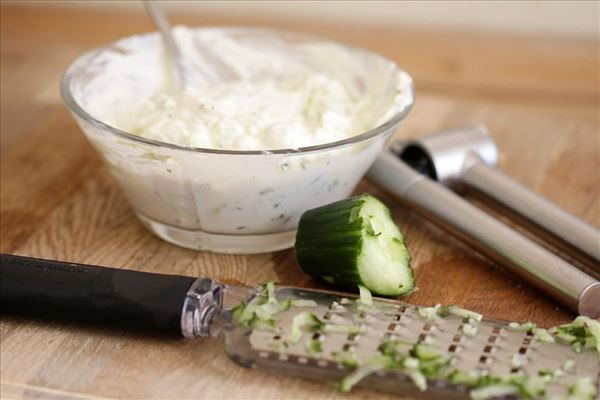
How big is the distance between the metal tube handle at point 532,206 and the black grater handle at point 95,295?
0.56 metres

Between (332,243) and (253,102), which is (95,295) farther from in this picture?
(253,102)

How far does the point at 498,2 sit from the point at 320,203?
4.57ft

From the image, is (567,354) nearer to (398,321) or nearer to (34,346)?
(398,321)

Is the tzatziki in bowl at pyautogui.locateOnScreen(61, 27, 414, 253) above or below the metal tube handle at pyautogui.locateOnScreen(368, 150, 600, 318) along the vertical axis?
above

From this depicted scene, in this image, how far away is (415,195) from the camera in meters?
1.47

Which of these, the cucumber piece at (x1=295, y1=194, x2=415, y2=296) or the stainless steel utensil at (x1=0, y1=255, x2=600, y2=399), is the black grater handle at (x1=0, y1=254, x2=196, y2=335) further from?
the cucumber piece at (x1=295, y1=194, x2=415, y2=296)

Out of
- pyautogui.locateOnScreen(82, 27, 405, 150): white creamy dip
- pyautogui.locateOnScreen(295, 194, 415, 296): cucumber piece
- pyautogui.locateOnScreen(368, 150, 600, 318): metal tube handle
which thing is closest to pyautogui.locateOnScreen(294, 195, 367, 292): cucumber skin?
pyautogui.locateOnScreen(295, 194, 415, 296): cucumber piece

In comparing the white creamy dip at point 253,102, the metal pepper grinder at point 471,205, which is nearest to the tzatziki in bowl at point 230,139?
the white creamy dip at point 253,102

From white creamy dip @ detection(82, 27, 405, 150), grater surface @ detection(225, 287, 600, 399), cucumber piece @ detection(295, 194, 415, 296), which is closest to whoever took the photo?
grater surface @ detection(225, 287, 600, 399)

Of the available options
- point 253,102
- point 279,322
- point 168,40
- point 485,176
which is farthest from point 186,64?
point 279,322

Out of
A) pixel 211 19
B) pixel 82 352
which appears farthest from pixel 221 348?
pixel 211 19

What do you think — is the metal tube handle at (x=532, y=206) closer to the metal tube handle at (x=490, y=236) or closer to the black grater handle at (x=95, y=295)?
the metal tube handle at (x=490, y=236)

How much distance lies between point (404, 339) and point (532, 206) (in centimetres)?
45

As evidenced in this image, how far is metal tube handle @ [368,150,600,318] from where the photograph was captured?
1.24 m
